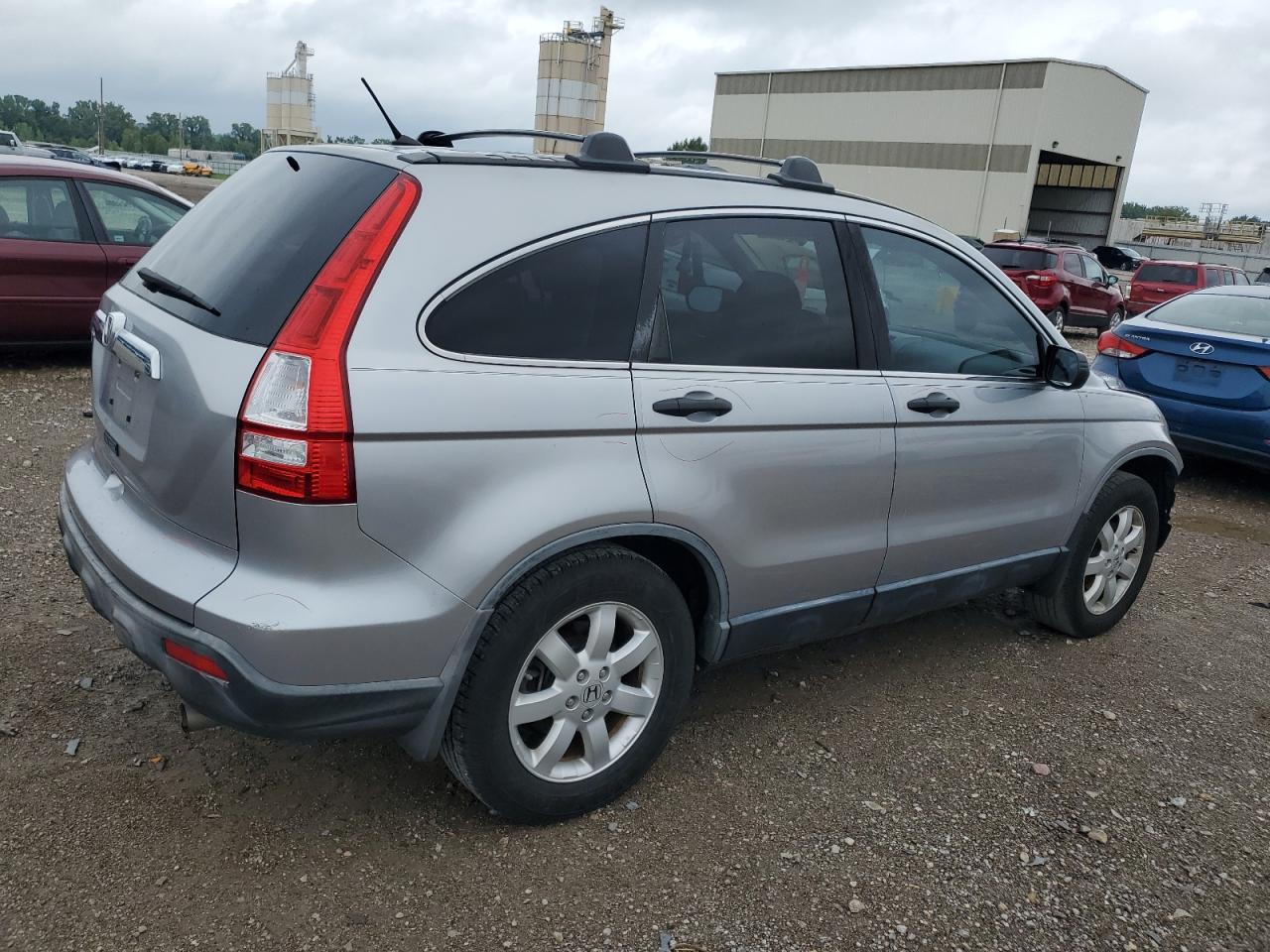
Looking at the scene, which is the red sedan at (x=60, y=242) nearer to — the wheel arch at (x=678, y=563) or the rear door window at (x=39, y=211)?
the rear door window at (x=39, y=211)

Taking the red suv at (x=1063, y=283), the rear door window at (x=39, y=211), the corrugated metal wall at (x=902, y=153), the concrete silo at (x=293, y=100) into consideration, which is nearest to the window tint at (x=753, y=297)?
the rear door window at (x=39, y=211)

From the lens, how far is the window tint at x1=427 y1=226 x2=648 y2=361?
251 cm

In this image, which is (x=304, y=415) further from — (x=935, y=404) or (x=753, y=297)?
(x=935, y=404)

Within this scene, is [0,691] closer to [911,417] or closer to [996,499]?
[911,417]

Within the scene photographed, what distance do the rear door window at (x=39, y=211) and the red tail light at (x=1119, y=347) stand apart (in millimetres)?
7798

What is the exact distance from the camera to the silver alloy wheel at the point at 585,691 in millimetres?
2709

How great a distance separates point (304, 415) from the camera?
2254 mm

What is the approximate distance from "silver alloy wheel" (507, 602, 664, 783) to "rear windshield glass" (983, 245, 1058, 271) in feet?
55.0

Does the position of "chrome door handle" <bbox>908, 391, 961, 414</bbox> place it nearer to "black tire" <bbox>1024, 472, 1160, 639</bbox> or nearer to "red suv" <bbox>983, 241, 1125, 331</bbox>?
"black tire" <bbox>1024, 472, 1160, 639</bbox>

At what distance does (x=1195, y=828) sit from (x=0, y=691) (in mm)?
3882

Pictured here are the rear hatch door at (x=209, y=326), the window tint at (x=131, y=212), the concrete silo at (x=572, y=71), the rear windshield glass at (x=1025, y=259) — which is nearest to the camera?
the rear hatch door at (x=209, y=326)

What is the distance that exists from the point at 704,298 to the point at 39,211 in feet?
21.7

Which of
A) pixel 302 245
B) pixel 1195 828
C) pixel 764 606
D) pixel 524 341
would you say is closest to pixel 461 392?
pixel 524 341

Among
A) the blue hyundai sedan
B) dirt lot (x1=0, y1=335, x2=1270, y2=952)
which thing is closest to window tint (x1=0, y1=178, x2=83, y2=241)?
dirt lot (x1=0, y1=335, x2=1270, y2=952)
